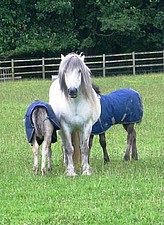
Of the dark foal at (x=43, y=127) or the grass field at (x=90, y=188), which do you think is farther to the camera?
the dark foal at (x=43, y=127)

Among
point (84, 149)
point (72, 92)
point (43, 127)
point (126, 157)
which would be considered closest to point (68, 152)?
point (84, 149)

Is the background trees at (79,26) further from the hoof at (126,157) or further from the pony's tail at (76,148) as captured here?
the pony's tail at (76,148)

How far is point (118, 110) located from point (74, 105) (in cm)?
157

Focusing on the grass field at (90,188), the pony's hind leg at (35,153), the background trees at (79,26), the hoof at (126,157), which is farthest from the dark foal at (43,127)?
the background trees at (79,26)

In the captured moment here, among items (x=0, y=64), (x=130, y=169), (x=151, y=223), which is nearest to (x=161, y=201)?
(x=151, y=223)

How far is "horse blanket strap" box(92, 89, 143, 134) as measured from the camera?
10703mm

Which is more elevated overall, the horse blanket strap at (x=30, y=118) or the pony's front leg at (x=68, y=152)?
the horse blanket strap at (x=30, y=118)

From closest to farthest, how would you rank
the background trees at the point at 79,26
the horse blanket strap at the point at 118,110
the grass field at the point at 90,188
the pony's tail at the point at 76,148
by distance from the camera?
1. the grass field at the point at 90,188
2. the pony's tail at the point at 76,148
3. the horse blanket strap at the point at 118,110
4. the background trees at the point at 79,26

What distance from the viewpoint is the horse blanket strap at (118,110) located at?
421 inches

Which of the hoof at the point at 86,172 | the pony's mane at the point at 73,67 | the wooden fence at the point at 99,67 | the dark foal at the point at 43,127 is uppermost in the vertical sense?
the pony's mane at the point at 73,67

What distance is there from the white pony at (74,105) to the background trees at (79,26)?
28307 millimetres

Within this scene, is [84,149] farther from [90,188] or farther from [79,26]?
[79,26]

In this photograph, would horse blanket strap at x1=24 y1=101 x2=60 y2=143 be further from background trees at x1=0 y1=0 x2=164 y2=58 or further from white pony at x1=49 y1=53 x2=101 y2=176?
background trees at x1=0 y1=0 x2=164 y2=58

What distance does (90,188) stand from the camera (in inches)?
323
